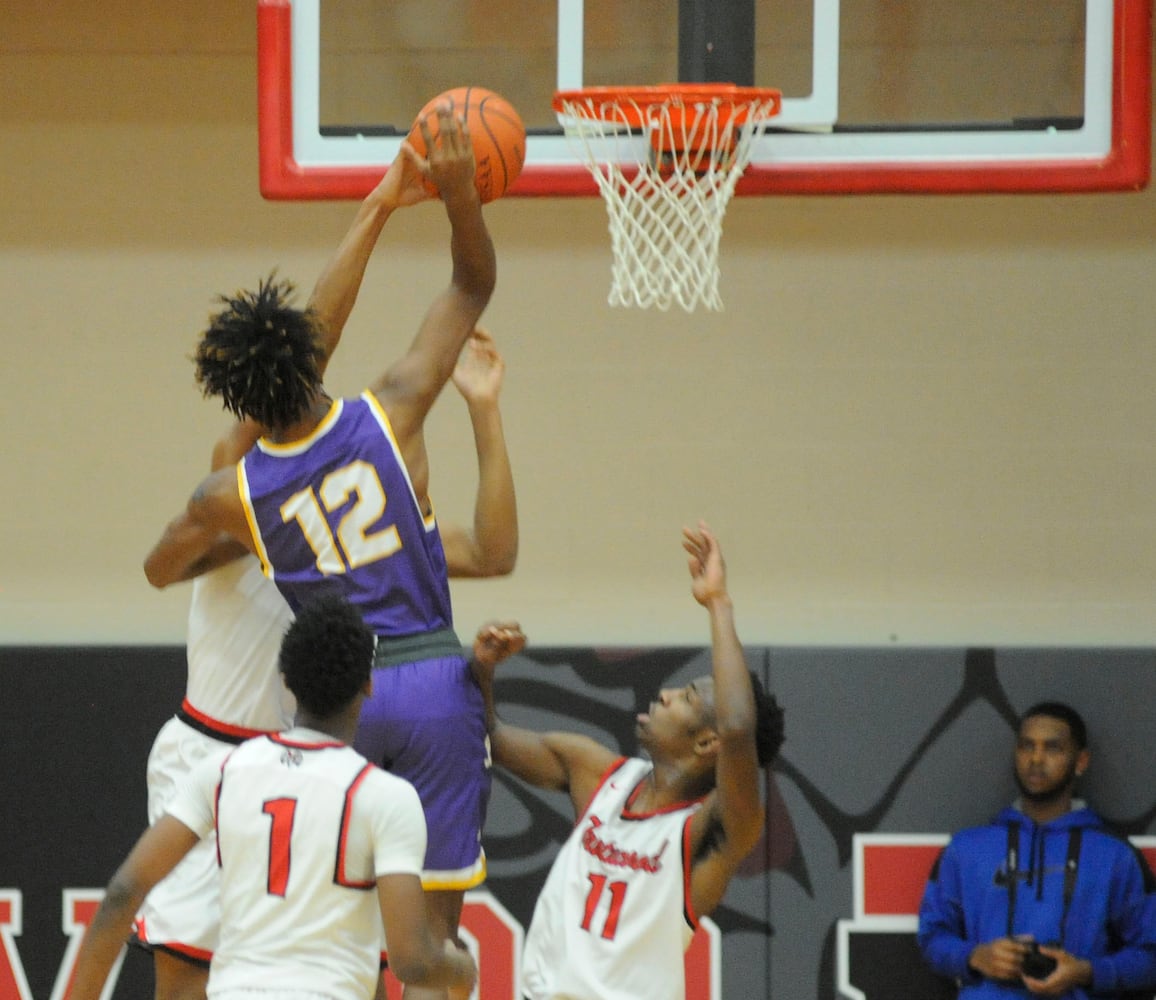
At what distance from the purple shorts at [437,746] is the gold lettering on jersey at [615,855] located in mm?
263

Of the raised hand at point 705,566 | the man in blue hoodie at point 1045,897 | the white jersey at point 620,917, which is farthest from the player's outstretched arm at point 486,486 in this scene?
the man in blue hoodie at point 1045,897

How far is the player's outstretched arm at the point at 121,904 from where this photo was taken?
10.4 ft

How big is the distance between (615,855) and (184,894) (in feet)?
3.31

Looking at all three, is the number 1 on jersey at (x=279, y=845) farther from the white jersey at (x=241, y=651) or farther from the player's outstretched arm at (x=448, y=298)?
the white jersey at (x=241, y=651)

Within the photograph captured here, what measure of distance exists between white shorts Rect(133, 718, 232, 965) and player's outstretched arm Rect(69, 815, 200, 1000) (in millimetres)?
841

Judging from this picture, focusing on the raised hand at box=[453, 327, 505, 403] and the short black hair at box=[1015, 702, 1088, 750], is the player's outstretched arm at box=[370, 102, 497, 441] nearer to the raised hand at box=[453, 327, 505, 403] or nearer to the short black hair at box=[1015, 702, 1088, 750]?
the raised hand at box=[453, 327, 505, 403]

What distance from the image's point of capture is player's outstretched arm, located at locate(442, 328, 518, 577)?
4027mm

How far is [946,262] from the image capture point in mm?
6453

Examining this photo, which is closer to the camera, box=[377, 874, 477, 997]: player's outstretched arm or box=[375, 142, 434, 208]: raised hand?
box=[377, 874, 477, 997]: player's outstretched arm

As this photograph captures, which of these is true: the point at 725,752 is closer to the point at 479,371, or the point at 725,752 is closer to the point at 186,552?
the point at 479,371

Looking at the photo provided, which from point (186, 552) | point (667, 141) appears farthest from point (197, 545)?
point (667, 141)

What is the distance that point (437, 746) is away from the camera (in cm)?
380

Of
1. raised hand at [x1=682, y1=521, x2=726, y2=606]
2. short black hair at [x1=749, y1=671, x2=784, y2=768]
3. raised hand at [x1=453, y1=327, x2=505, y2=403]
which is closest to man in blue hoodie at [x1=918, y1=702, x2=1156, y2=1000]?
short black hair at [x1=749, y1=671, x2=784, y2=768]

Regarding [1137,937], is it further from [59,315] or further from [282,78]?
[59,315]
